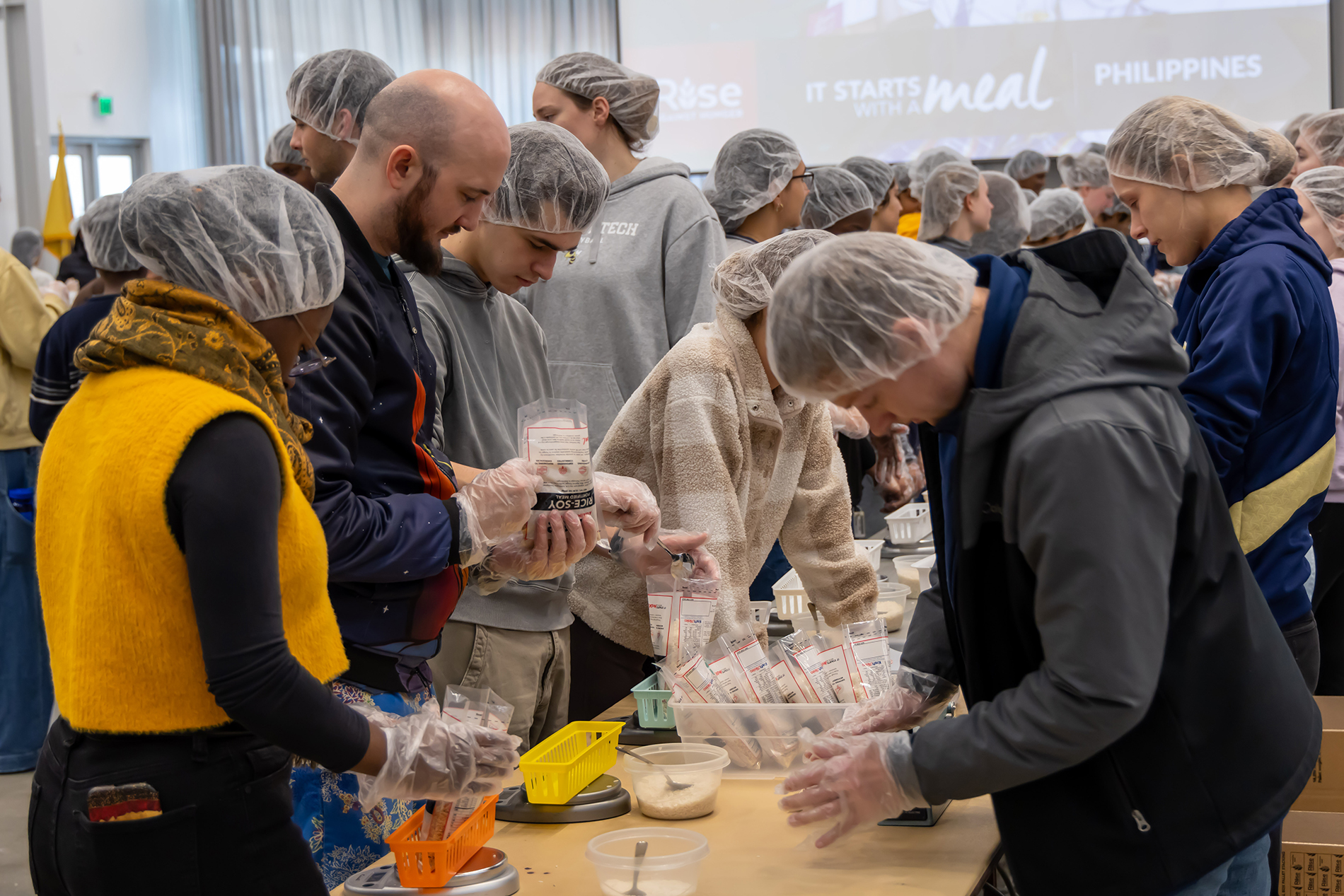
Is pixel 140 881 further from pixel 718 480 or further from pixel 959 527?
pixel 718 480

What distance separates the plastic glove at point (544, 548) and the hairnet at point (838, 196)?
2.94 metres

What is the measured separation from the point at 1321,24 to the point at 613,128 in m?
7.36

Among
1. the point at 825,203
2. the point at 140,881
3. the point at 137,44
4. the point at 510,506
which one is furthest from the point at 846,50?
the point at 140,881

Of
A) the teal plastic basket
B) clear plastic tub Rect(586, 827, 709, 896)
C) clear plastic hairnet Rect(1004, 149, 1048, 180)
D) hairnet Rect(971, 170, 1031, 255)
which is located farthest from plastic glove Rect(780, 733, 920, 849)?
clear plastic hairnet Rect(1004, 149, 1048, 180)

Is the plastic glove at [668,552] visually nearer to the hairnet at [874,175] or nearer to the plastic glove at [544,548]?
the plastic glove at [544,548]

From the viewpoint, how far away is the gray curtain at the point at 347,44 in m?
10.4

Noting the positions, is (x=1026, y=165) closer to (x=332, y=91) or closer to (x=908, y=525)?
(x=908, y=525)

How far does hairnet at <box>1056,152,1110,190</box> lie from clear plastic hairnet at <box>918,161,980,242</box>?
6.10 ft

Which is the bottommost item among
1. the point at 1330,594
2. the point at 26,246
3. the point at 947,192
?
the point at 1330,594

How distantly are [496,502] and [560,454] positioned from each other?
119 mm

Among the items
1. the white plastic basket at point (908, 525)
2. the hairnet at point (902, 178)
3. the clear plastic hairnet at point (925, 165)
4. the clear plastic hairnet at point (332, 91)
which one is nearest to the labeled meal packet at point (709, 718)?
the clear plastic hairnet at point (332, 91)

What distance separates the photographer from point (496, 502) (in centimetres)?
172

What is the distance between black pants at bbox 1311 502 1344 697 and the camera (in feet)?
9.14

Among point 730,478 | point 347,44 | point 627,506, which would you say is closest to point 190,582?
point 627,506
